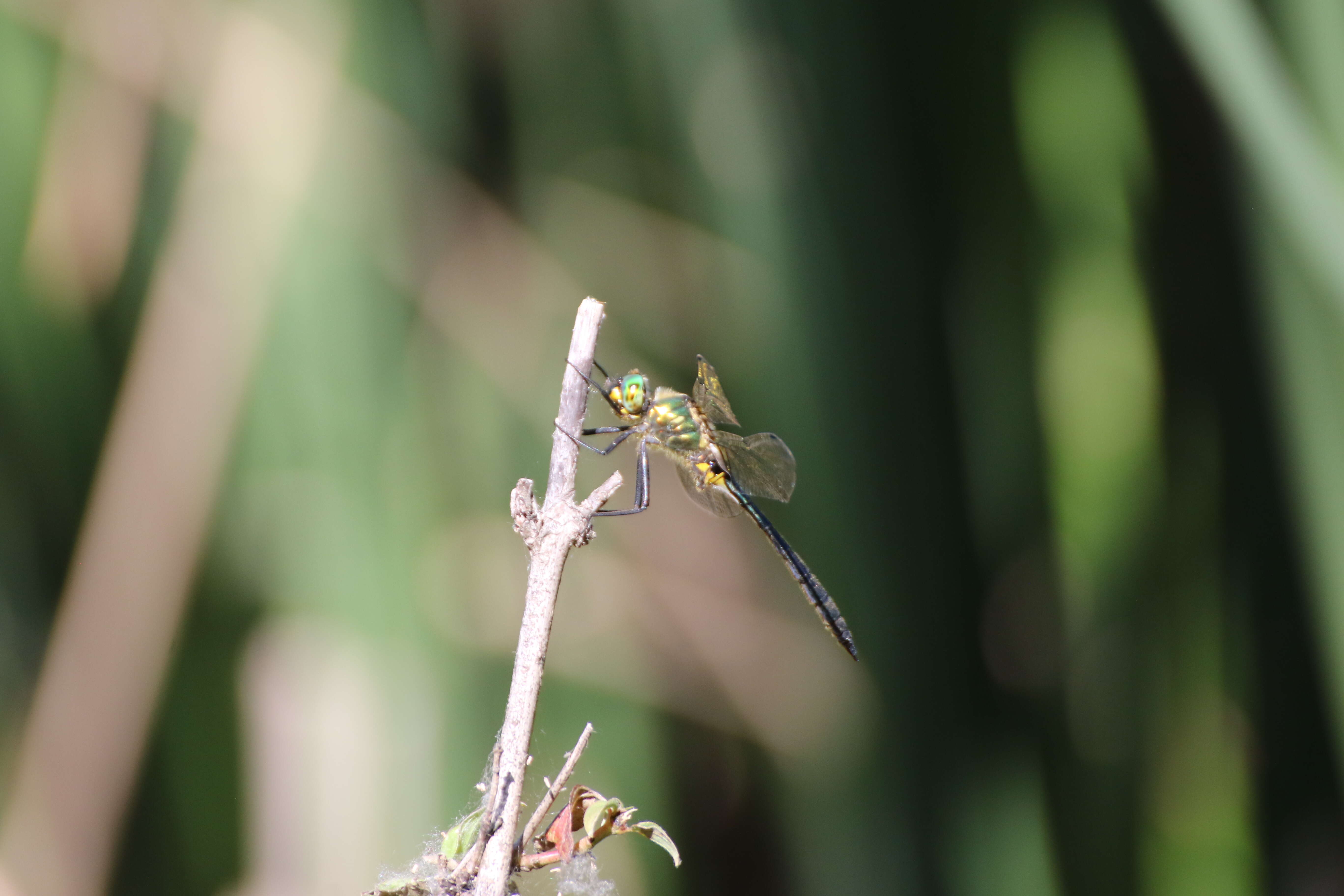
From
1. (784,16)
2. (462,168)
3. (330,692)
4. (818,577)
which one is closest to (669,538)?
(818,577)

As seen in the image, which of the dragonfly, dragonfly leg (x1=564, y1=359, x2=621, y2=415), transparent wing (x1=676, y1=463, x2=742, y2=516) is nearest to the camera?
dragonfly leg (x1=564, y1=359, x2=621, y2=415)

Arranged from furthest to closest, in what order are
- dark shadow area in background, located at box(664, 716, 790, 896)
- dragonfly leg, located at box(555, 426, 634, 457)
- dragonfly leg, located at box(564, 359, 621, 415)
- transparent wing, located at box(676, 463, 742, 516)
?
dark shadow area in background, located at box(664, 716, 790, 896) → transparent wing, located at box(676, 463, 742, 516) → dragonfly leg, located at box(555, 426, 634, 457) → dragonfly leg, located at box(564, 359, 621, 415)

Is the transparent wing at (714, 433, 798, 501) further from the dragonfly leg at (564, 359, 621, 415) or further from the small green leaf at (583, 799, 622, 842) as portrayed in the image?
the small green leaf at (583, 799, 622, 842)

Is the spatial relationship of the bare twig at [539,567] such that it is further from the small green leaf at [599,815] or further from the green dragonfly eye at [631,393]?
the green dragonfly eye at [631,393]

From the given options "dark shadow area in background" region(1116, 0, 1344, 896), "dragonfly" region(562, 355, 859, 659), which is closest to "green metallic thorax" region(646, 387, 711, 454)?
"dragonfly" region(562, 355, 859, 659)

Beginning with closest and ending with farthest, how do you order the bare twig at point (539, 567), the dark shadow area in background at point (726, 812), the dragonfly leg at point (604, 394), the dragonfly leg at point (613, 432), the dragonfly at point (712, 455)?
the bare twig at point (539, 567) → the dragonfly leg at point (604, 394) → the dragonfly leg at point (613, 432) → the dragonfly at point (712, 455) → the dark shadow area in background at point (726, 812)

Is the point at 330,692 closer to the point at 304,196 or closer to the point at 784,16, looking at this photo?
the point at 304,196

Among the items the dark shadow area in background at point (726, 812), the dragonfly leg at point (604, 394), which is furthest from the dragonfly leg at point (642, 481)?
the dark shadow area in background at point (726, 812)

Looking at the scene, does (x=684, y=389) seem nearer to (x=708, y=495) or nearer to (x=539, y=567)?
(x=708, y=495)
